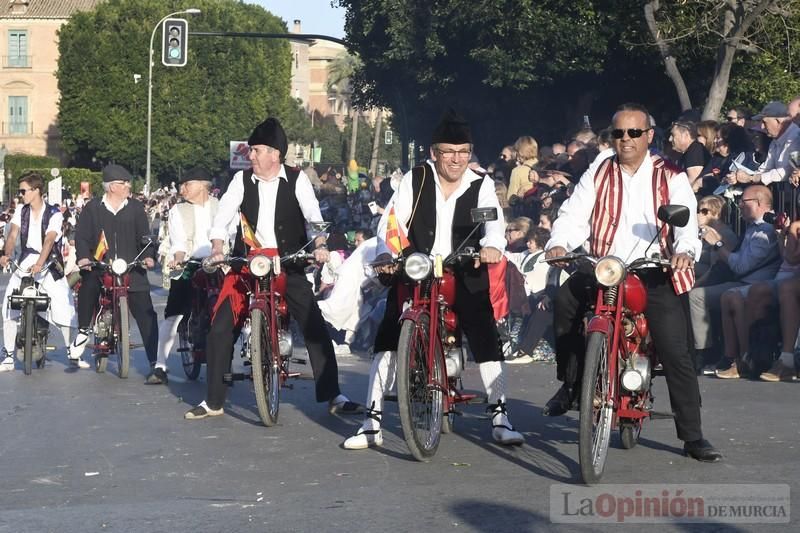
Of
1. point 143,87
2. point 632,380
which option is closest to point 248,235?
point 632,380

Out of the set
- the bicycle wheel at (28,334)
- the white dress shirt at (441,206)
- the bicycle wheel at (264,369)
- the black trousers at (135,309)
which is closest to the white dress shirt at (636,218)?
the white dress shirt at (441,206)

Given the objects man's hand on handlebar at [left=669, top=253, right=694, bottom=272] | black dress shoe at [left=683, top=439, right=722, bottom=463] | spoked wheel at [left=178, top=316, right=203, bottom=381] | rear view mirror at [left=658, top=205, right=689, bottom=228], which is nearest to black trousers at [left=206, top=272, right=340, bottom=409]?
spoked wheel at [left=178, top=316, right=203, bottom=381]

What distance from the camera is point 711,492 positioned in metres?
7.35

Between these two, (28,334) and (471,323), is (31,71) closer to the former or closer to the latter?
(28,334)

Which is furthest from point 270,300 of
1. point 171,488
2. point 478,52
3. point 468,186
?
point 478,52

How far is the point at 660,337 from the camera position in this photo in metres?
8.06

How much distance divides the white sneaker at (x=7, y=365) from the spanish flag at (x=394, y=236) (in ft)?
20.7

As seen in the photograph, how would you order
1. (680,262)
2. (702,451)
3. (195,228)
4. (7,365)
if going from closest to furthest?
(680,262) → (702,451) → (195,228) → (7,365)

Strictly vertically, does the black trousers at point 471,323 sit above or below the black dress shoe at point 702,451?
above

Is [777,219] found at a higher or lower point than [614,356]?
higher

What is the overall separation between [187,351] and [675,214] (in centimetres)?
628

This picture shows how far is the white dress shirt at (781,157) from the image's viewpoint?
45.8 feet

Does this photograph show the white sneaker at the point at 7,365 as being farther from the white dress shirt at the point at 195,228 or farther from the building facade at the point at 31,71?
the building facade at the point at 31,71

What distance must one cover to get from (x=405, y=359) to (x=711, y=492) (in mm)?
1724
